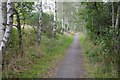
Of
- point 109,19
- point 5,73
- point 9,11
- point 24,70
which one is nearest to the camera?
point 9,11

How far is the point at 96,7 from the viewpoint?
2409 centimetres

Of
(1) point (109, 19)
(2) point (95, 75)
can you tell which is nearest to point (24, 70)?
(2) point (95, 75)

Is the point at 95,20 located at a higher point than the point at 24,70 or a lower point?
higher

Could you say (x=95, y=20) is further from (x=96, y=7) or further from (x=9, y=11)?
(x=9, y=11)

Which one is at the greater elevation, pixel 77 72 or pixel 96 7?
pixel 96 7

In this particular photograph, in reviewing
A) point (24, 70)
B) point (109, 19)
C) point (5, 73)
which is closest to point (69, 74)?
point (24, 70)

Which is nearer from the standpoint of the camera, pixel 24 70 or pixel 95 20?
pixel 24 70

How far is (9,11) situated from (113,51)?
5.92m

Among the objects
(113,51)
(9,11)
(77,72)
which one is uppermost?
(9,11)

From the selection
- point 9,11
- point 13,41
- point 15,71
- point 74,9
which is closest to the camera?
point 9,11

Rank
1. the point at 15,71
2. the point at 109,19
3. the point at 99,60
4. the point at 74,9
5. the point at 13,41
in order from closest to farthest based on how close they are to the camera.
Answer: the point at 15,71, the point at 99,60, the point at 13,41, the point at 109,19, the point at 74,9

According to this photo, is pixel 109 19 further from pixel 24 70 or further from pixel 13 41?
pixel 24 70

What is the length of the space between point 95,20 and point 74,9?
37.4m

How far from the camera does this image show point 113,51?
13.5 m
